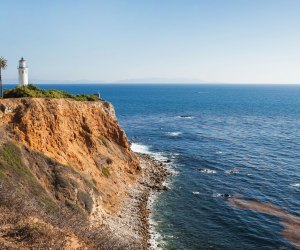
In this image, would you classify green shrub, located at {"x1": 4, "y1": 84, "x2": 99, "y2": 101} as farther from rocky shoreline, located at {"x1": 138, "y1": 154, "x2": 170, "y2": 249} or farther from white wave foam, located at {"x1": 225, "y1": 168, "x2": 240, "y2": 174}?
white wave foam, located at {"x1": 225, "y1": 168, "x2": 240, "y2": 174}

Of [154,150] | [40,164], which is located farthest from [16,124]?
[154,150]

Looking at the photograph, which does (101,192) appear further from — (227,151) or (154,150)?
(227,151)

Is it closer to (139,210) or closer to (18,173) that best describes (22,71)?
(18,173)

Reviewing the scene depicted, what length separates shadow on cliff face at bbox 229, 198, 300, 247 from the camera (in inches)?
1645

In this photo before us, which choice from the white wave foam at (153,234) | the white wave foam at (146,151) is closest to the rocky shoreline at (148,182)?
the white wave foam at (153,234)

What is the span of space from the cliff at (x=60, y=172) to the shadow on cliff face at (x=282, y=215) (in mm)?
17919

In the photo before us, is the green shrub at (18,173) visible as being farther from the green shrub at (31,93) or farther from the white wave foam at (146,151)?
the white wave foam at (146,151)

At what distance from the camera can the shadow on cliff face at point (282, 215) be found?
41781 millimetres

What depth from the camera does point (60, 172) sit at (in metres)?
41.5

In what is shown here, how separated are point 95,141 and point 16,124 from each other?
15081mm

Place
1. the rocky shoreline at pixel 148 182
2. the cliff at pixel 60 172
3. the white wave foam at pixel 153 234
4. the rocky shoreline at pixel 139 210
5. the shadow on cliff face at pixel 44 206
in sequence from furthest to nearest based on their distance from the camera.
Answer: the rocky shoreline at pixel 148 182, the rocky shoreline at pixel 139 210, the white wave foam at pixel 153 234, the cliff at pixel 60 172, the shadow on cliff face at pixel 44 206

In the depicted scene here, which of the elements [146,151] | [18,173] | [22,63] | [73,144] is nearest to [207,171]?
[146,151]

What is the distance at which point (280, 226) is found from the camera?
1746 inches

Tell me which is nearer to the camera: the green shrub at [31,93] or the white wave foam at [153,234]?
the white wave foam at [153,234]
